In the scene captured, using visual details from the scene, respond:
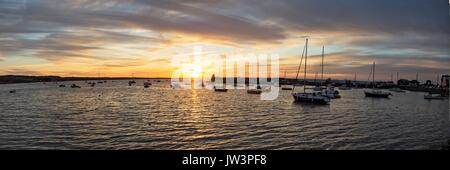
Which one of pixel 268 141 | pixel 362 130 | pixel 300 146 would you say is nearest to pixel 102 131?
pixel 268 141

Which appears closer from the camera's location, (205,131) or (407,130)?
(205,131)

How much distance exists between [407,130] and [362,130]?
3.37 m

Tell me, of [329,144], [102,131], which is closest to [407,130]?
[329,144]

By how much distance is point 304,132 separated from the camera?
685 inches
